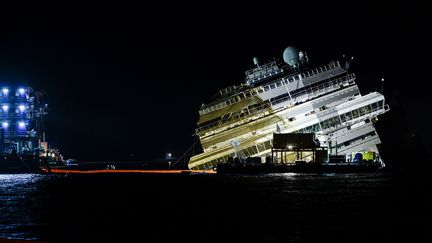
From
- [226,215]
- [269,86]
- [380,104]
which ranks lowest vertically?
[226,215]

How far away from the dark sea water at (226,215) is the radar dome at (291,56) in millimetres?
46713

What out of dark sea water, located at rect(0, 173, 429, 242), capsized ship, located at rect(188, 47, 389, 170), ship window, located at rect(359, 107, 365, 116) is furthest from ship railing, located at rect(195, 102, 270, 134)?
dark sea water, located at rect(0, 173, 429, 242)

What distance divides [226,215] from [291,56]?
242ft

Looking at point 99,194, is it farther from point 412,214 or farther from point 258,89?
point 258,89

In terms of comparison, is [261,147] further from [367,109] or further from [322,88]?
[367,109]

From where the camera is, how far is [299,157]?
125 m

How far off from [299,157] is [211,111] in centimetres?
1686

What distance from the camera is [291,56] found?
124 metres

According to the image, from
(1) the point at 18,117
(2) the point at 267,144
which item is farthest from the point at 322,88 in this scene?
(1) the point at 18,117

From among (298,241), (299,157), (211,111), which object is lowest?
(298,241)

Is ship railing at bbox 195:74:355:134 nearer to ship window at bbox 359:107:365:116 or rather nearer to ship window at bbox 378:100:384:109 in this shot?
ship window at bbox 359:107:365:116

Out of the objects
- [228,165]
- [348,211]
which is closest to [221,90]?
[228,165]

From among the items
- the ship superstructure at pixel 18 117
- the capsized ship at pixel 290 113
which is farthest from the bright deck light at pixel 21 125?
the capsized ship at pixel 290 113

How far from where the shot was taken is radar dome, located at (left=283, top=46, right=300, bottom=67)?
12312cm
